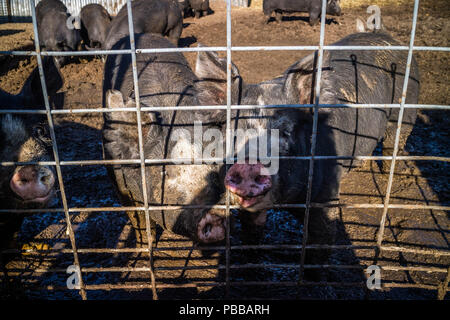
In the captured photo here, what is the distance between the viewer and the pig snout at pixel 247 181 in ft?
7.16

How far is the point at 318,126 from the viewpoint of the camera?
10.1ft

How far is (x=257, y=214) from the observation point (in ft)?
9.29

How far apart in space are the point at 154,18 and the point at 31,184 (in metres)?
8.39

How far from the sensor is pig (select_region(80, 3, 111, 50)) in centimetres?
1206

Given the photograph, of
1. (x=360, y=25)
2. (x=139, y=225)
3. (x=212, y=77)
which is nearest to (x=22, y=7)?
(x=360, y=25)

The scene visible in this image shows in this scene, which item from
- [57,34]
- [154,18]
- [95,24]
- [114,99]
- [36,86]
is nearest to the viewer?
[114,99]

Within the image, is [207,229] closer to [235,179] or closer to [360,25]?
[235,179]

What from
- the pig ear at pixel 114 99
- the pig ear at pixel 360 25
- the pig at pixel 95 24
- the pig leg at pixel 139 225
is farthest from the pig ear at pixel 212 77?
the pig at pixel 95 24

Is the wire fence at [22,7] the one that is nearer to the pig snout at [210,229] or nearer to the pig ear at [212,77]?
the pig ear at [212,77]

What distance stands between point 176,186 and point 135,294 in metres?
0.97

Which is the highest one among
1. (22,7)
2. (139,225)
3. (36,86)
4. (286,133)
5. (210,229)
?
(22,7)

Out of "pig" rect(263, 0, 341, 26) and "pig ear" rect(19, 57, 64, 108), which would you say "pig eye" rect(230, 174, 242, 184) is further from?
"pig" rect(263, 0, 341, 26)
